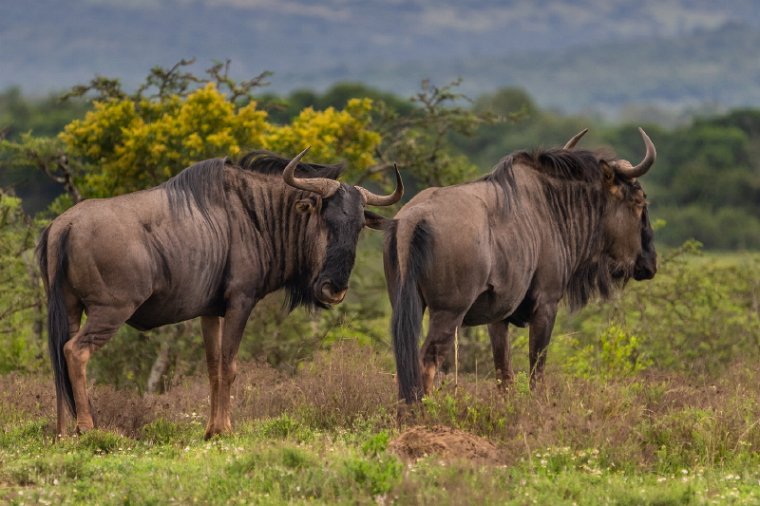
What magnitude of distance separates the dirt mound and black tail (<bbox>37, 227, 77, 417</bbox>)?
8.12ft

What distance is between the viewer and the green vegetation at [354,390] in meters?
8.03

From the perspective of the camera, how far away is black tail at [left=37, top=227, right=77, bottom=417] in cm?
952

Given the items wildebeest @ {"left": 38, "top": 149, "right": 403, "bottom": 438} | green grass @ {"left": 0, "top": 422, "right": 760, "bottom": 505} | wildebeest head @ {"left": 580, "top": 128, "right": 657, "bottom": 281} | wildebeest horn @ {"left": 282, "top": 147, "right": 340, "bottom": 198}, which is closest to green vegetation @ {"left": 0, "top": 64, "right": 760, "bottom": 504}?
green grass @ {"left": 0, "top": 422, "right": 760, "bottom": 505}

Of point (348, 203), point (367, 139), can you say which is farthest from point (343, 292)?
point (367, 139)

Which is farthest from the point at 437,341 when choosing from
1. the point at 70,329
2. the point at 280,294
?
the point at 280,294

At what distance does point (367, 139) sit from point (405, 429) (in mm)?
8745

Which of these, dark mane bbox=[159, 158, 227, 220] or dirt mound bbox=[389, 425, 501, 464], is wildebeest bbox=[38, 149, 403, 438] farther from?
dirt mound bbox=[389, 425, 501, 464]

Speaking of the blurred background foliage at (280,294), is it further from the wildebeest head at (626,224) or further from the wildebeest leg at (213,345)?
the wildebeest leg at (213,345)

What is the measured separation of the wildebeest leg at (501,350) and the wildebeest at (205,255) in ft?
4.39

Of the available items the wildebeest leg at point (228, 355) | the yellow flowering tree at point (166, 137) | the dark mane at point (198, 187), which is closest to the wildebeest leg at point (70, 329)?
the dark mane at point (198, 187)

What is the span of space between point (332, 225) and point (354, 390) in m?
1.33

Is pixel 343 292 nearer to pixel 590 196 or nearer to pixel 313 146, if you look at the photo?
pixel 590 196

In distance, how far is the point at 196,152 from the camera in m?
15.9

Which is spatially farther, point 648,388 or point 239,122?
point 239,122
